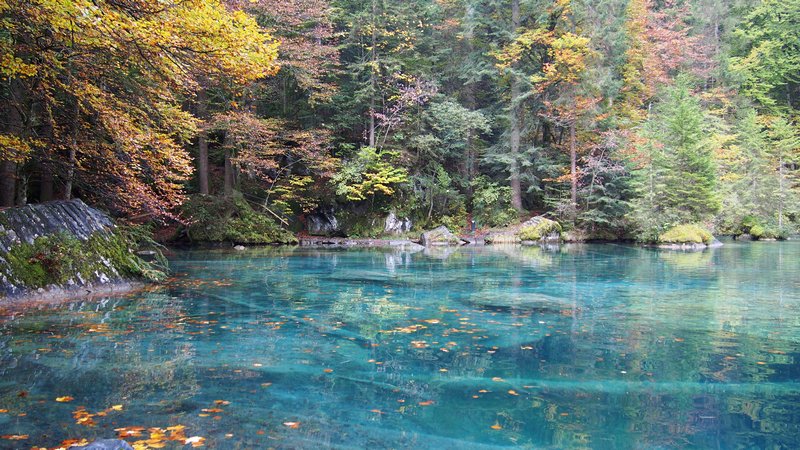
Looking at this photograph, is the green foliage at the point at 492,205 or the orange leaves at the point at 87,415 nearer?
the orange leaves at the point at 87,415

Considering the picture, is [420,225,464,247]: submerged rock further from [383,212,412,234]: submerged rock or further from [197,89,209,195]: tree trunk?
[197,89,209,195]: tree trunk

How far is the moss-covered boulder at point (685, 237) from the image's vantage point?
2469cm

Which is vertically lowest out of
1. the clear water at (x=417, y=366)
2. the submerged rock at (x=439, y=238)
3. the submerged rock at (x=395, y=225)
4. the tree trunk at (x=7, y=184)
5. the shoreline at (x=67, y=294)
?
the clear water at (x=417, y=366)

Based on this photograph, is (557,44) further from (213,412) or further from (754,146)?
(213,412)

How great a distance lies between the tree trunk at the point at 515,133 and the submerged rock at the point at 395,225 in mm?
5799

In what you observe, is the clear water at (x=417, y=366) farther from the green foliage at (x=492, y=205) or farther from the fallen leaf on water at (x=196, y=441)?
the green foliage at (x=492, y=205)

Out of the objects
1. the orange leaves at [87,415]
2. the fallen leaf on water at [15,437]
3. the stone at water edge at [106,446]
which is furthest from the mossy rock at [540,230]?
the stone at water edge at [106,446]

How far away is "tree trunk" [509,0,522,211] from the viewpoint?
27.9 m

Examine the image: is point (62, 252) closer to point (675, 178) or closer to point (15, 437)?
point (15, 437)

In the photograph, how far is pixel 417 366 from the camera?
18.2 ft

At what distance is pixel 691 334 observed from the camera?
22.9 feet

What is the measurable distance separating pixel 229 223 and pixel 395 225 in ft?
26.4

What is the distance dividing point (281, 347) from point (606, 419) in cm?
359

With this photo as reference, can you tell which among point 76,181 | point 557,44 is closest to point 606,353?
point 76,181
